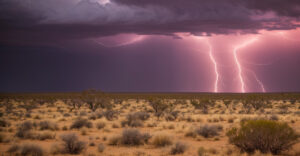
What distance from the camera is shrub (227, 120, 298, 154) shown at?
1184 cm

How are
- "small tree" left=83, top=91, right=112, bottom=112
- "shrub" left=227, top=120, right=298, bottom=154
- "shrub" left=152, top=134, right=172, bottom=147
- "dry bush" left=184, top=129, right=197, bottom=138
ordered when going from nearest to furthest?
"shrub" left=227, top=120, right=298, bottom=154 < "shrub" left=152, top=134, right=172, bottom=147 < "dry bush" left=184, top=129, right=197, bottom=138 < "small tree" left=83, top=91, right=112, bottom=112

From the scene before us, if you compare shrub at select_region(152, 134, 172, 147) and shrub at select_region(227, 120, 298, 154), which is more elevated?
shrub at select_region(227, 120, 298, 154)

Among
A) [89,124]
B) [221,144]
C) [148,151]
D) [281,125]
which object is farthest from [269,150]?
[89,124]

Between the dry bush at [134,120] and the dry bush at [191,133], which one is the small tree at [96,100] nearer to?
the dry bush at [134,120]

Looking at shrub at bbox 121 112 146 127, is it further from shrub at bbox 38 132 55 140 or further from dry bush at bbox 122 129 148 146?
dry bush at bbox 122 129 148 146

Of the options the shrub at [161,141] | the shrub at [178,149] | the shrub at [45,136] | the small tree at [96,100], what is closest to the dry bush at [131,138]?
the shrub at [161,141]

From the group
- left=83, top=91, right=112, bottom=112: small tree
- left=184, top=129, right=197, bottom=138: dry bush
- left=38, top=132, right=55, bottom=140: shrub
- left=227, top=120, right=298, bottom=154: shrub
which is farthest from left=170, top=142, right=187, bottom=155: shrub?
left=83, top=91, right=112, bottom=112: small tree

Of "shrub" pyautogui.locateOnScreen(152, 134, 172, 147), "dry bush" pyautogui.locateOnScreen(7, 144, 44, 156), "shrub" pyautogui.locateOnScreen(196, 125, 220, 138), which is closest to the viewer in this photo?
"dry bush" pyautogui.locateOnScreen(7, 144, 44, 156)

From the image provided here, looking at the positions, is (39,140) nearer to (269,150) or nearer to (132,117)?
(132,117)

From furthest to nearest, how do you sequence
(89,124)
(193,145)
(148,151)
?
(89,124), (193,145), (148,151)

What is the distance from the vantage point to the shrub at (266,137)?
1184cm

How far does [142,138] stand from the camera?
15336 millimetres

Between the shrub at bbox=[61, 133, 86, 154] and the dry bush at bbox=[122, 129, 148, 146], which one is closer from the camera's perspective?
the shrub at bbox=[61, 133, 86, 154]

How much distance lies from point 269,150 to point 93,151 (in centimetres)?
775
